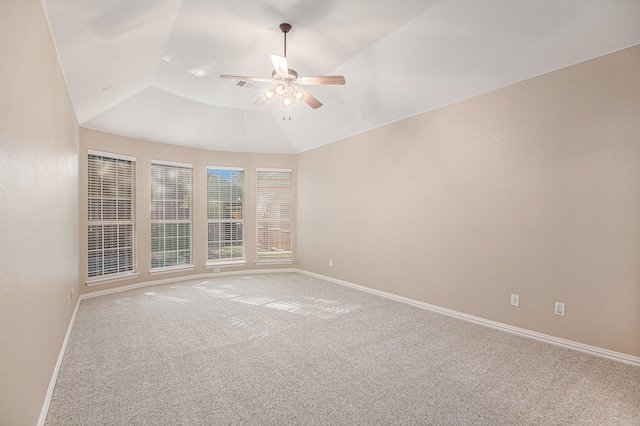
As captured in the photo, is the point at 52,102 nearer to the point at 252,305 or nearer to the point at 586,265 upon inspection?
the point at 252,305

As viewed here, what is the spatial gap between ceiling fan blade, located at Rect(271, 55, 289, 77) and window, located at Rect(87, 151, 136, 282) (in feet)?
12.0

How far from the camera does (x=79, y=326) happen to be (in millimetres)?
3744

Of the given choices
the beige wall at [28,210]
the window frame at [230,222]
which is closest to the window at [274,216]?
the window frame at [230,222]

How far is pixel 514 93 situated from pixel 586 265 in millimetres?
1916

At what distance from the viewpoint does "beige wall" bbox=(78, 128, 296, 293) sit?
4949mm

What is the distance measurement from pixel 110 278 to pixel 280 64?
14.7 feet

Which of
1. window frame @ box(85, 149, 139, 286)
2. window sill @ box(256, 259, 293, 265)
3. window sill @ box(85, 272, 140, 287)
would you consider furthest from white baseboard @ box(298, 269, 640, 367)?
window frame @ box(85, 149, 139, 286)

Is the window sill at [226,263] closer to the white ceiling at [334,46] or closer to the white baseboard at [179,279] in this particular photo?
the white baseboard at [179,279]

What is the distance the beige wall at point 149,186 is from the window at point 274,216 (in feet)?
0.46

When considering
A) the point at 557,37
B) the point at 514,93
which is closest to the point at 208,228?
the point at 514,93

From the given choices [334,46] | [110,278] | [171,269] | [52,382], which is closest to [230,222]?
[171,269]

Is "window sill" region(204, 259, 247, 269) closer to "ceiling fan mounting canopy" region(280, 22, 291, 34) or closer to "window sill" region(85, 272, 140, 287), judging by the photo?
"window sill" region(85, 272, 140, 287)

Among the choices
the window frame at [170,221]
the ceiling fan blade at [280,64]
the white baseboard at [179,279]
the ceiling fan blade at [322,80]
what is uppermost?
the ceiling fan blade at [280,64]

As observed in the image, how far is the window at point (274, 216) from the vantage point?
707cm
